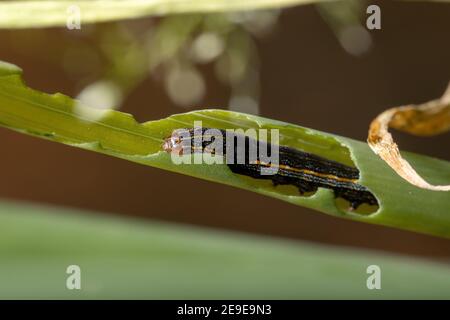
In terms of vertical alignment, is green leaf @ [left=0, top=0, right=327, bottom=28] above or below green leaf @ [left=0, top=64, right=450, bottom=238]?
above

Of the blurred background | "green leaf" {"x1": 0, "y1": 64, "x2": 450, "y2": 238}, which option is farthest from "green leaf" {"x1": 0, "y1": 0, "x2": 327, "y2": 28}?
the blurred background

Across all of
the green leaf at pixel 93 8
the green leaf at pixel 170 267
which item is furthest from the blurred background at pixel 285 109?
the green leaf at pixel 93 8

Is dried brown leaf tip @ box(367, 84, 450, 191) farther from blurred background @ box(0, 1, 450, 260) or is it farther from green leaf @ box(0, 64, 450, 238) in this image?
blurred background @ box(0, 1, 450, 260)

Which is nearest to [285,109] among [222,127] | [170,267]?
[170,267]

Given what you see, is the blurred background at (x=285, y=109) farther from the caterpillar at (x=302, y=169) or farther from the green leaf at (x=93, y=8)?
the caterpillar at (x=302, y=169)

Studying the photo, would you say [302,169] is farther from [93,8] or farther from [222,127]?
[93,8]

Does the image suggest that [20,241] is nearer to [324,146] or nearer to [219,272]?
[219,272]
